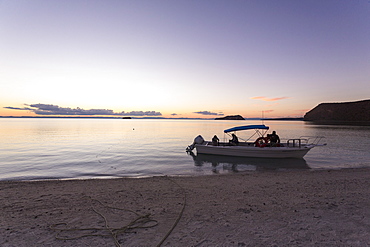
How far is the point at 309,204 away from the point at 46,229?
826 cm

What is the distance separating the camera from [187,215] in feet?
19.7

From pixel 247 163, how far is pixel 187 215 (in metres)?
14.4

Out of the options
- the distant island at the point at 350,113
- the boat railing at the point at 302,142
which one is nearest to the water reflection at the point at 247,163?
the boat railing at the point at 302,142

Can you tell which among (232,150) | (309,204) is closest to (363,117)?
(232,150)

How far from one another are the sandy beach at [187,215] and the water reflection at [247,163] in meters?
7.48

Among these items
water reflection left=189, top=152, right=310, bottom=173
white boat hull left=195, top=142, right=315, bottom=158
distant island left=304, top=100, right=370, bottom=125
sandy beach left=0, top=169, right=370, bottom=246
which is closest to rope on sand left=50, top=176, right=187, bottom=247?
sandy beach left=0, top=169, right=370, bottom=246

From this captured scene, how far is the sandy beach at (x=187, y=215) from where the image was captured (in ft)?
15.1

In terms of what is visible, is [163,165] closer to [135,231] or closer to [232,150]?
[232,150]

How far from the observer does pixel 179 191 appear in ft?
28.9

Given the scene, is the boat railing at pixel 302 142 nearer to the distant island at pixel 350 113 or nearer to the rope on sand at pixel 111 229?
the rope on sand at pixel 111 229

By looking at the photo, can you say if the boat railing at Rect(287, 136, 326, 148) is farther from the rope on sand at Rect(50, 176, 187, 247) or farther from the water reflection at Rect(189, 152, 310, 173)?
the rope on sand at Rect(50, 176, 187, 247)

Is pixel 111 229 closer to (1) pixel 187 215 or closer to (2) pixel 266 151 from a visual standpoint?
(1) pixel 187 215

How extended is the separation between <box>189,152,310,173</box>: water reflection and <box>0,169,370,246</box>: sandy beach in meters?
7.48

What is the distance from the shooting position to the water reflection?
1715cm
